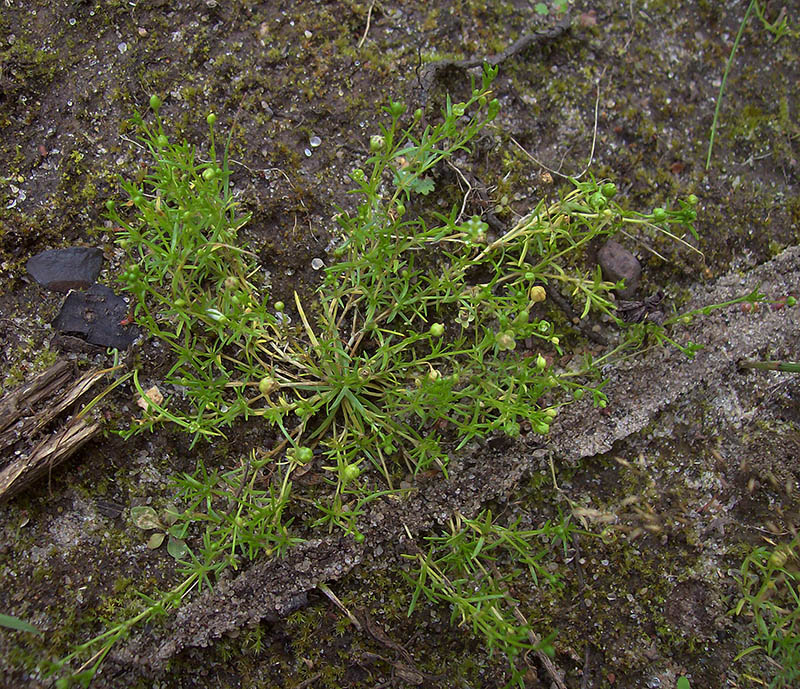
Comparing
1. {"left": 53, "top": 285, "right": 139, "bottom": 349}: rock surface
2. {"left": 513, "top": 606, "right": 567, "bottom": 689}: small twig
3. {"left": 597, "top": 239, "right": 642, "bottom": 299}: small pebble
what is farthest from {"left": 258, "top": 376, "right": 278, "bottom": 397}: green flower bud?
{"left": 597, "top": 239, "right": 642, "bottom": 299}: small pebble

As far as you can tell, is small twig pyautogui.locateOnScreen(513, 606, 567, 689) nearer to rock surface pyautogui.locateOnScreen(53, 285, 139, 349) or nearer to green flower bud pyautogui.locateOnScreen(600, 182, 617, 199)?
green flower bud pyautogui.locateOnScreen(600, 182, 617, 199)

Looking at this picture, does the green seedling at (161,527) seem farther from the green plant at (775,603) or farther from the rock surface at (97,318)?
the green plant at (775,603)

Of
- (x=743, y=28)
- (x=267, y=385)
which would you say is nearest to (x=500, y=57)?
(x=743, y=28)

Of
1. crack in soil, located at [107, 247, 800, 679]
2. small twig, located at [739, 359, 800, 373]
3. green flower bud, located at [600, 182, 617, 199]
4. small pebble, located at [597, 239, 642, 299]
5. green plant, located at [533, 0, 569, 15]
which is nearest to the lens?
green flower bud, located at [600, 182, 617, 199]

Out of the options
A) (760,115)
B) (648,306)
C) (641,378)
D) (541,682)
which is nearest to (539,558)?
(541,682)

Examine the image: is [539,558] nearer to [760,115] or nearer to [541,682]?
[541,682]
